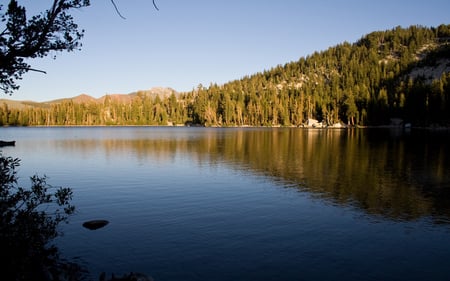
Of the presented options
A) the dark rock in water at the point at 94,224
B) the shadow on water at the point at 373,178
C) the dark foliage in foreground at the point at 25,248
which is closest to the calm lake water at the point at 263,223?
the shadow on water at the point at 373,178

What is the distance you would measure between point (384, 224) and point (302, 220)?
14.6ft

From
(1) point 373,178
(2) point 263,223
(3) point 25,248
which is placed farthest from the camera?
(1) point 373,178

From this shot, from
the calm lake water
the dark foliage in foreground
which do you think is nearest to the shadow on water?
the calm lake water

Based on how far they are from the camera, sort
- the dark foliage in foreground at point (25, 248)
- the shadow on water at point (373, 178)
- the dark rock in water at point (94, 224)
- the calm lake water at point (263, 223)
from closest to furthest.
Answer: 1. the dark foliage in foreground at point (25, 248)
2. the calm lake water at point (263, 223)
3. the dark rock in water at point (94, 224)
4. the shadow on water at point (373, 178)

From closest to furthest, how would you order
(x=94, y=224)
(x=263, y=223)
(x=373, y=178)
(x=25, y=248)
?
(x=25, y=248) < (x=94, y=224) < (x=263, y=223) < (x=373, y=178)

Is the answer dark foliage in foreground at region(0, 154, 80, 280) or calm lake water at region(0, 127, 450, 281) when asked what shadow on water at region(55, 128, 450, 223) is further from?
dark foliage in foreground at region(0, 154, 80, 280)

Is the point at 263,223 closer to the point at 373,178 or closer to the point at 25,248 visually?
the point at 25,248

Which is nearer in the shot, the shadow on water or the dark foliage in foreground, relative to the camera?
the dark foliage in foreground

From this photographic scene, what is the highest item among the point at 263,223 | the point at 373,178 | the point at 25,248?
the point at 25,248

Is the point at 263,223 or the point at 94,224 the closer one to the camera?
the point at 94,224

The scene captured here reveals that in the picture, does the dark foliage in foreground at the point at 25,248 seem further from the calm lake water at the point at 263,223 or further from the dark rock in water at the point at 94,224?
the dark rock in water at the point at 94,224

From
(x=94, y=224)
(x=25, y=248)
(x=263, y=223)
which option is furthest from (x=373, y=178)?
(x=25, y=248)

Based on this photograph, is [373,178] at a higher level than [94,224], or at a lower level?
higher

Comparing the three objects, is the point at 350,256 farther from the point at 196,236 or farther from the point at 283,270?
the point at 196,236
